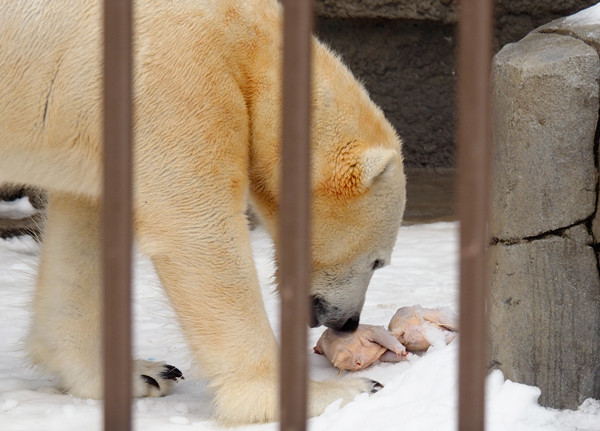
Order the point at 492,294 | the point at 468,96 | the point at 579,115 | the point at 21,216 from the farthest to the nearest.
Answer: the point at 21,216, the point at 492,294, the point at 579,115, the point at 468,96

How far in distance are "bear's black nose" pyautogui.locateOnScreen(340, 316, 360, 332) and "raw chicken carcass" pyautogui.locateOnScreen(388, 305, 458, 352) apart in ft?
0.58

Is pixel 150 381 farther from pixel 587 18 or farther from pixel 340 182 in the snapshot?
pixel 587 18

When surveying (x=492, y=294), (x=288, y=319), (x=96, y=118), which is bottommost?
(x=492, y=294)

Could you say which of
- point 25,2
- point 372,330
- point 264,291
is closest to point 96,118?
point 25,2

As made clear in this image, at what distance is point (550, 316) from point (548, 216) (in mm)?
290

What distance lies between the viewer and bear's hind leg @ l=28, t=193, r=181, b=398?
10.8 feet

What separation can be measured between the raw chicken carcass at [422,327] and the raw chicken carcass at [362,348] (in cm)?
5

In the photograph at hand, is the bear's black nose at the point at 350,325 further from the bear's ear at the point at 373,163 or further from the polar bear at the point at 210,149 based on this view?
the bear's ear at the point at 373,163

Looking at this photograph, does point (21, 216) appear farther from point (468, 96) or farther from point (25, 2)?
point (468, 96)

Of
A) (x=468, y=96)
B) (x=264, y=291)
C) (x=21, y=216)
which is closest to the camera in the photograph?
(x=468, y=96)

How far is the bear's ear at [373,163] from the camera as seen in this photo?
2.94 meters

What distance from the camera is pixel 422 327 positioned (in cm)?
339

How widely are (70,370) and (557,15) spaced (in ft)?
16.1

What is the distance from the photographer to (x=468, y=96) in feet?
3.91
